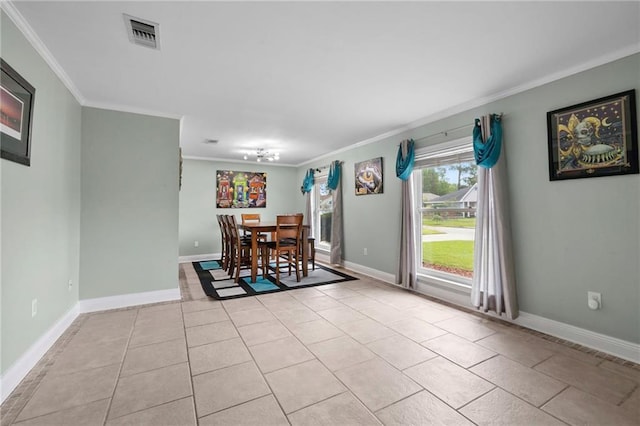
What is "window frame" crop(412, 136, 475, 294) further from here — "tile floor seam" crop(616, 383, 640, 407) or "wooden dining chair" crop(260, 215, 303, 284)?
"wooden dining chair" crop(260, 215, 303, 284)

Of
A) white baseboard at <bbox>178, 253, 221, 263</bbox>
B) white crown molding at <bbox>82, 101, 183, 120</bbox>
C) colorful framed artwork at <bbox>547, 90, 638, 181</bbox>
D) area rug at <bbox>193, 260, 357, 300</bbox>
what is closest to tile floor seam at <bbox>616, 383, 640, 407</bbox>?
colorful framed artwork at <bbox>547, 90, 638, 181</bbox>

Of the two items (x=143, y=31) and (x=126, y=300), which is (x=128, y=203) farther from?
(x=143, y=31)

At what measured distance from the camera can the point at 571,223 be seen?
2432 mm

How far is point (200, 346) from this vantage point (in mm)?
2324

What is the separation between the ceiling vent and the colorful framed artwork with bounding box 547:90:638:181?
3182mm

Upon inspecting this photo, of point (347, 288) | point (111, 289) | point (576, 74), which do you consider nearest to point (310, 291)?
point (347, 288)

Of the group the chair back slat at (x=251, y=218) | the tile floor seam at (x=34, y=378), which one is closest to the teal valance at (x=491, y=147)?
the tile floor seam at (x=34, y=378)

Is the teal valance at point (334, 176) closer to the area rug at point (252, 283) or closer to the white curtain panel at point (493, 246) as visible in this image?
the area rug at point (252, 283)

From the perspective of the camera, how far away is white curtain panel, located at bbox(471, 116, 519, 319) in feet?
9.02

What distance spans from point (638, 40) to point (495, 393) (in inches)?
101

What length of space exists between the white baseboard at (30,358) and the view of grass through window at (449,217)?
3.95 metres

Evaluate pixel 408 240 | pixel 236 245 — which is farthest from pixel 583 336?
pixel 236 245

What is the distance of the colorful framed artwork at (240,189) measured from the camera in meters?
6.59

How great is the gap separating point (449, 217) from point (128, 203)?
3.80 m
